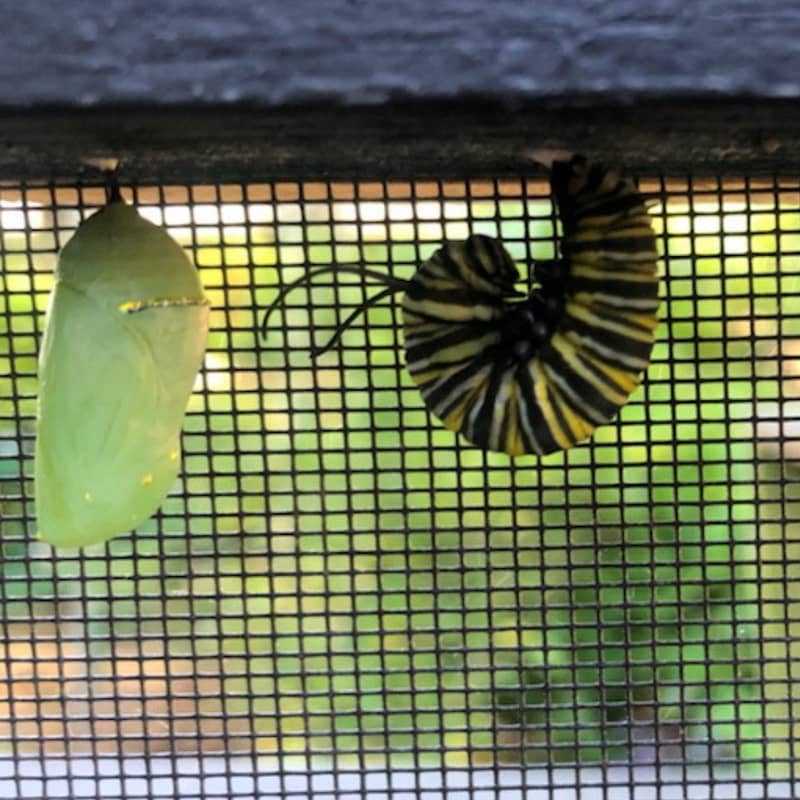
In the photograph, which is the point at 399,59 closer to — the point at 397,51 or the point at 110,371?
the point at 397,51

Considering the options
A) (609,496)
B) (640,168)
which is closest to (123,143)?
(640,168)

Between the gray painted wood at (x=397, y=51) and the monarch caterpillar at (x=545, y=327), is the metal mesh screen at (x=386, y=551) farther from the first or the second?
the gray painted wood at (x=397, y=51)

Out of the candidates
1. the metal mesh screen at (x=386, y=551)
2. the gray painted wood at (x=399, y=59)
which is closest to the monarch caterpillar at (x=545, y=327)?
the metal mesh screen at (x=386, y=551)

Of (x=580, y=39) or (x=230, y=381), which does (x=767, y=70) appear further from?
(x=230, y=381)

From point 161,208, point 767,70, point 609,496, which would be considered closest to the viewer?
point 767,70

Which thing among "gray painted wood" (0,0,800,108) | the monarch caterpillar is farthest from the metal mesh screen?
"gray painted wood" (0,0,800,108)

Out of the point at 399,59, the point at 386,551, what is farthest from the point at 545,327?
the point at 399,59
